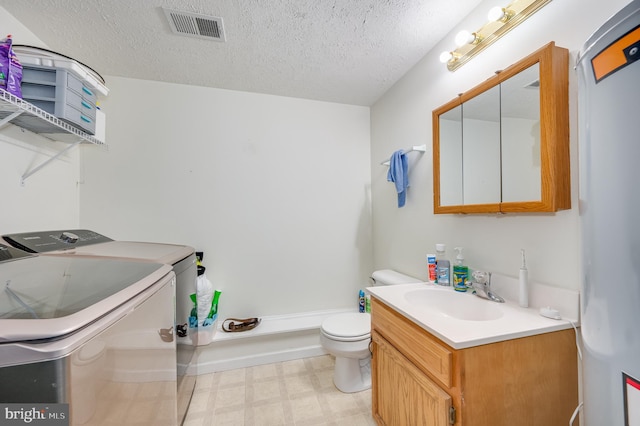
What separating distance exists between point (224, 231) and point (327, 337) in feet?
4.15

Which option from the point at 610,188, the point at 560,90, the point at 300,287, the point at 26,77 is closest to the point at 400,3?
the point at 560,90

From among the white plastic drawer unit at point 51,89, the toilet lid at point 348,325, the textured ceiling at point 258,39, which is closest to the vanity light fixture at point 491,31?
the textured ceiling at point 258,39

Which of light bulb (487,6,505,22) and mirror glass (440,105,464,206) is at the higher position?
light bulb (487,6,505,22)

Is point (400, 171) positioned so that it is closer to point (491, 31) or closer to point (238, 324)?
point (491, 31)

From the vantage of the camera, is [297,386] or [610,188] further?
[297,386]

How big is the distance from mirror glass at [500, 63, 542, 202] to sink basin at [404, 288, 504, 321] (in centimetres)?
54

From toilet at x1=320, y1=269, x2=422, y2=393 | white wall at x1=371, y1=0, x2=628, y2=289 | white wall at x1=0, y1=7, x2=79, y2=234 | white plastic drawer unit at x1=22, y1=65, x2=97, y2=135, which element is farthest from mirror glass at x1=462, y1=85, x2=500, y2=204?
white wall at x1=0, y1=7, x2=79, y2=234

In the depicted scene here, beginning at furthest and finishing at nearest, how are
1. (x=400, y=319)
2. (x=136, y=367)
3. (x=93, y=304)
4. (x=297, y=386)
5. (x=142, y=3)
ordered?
1. (x=297, y=386)
2. (x=142, y=3)
3. (x=400, y=319)
4. (x=136, y=367)
5. (x=93, y=304)

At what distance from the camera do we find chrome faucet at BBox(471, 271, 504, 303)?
49.9 inches

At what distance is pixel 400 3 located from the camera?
54.2 inches

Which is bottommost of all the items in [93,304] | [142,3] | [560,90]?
[93,304]

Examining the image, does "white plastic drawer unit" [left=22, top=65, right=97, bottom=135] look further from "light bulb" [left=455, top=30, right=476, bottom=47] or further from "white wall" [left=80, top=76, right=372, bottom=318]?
"light bulb" [left=455, top=30, right=476, bottom=47]

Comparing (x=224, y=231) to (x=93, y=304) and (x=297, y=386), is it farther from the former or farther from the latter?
(x=93, y=304)

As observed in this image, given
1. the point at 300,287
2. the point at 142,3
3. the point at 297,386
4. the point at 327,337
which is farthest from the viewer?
the point at 300,287
